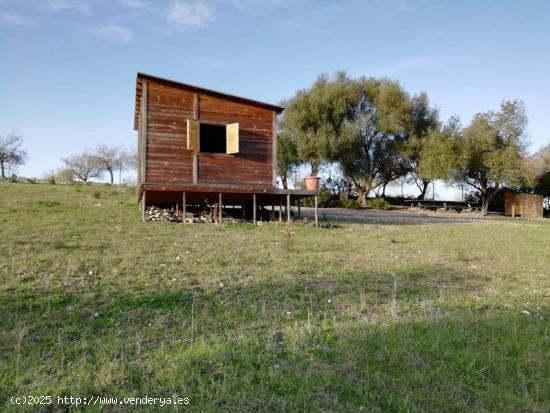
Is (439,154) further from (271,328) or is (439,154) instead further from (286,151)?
(271,328)

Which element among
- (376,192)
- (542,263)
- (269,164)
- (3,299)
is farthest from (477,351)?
(376,192)

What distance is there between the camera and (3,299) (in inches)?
188

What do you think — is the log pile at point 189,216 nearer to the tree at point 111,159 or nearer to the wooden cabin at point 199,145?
the wooden cabin at point 199,145

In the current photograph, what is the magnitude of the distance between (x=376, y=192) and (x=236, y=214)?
24189 mm

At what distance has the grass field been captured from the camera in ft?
10.2

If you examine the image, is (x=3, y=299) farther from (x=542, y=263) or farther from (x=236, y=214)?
(x=236, y=214)

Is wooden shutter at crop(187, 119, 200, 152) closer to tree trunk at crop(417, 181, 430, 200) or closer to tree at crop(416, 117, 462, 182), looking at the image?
tree at crop(416, 117, 462, 182)

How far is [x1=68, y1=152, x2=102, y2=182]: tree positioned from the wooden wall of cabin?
1621 inches

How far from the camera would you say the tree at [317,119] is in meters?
31.1

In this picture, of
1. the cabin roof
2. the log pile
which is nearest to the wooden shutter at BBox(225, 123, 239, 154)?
the cabin roof

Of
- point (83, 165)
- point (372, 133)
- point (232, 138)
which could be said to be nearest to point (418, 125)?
point (372, 133)

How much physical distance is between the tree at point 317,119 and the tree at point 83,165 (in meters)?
29.0

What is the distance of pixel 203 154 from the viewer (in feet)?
44.3

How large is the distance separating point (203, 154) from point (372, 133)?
72.6 feet
